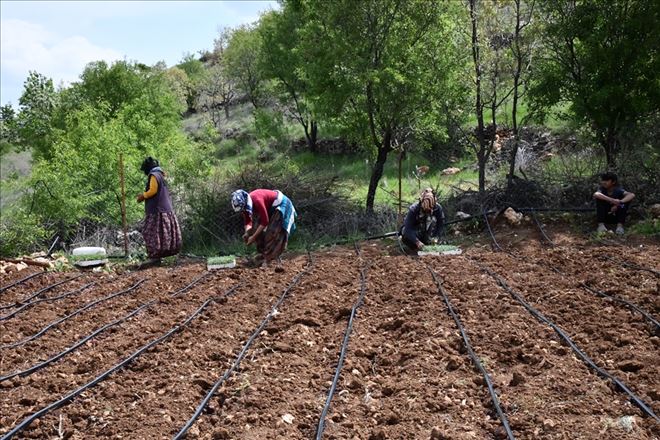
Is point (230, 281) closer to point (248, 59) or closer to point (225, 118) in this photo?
point (248, 59)

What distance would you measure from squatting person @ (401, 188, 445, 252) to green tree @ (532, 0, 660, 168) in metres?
4.00

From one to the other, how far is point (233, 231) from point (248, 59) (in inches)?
916

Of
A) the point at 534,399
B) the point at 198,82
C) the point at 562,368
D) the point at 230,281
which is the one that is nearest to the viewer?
the point at 534,399

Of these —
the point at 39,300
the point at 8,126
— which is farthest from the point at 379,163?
the point at 8,126

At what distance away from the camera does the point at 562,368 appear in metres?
3.97

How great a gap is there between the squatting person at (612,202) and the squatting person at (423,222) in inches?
91.4

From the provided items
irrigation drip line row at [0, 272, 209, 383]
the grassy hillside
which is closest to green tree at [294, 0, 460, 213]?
the grassy hillside

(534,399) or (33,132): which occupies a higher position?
(33,132)

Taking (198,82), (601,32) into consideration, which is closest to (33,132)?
(198,82)

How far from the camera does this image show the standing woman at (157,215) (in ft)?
28.0

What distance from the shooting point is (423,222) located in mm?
8500

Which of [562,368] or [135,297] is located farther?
[135,297]

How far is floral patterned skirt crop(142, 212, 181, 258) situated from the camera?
873 centimetres

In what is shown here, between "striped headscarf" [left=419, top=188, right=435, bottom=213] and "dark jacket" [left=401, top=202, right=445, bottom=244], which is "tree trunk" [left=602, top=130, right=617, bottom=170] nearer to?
"dark jacket" [left=401, top=202, right=445, bottom=244]
